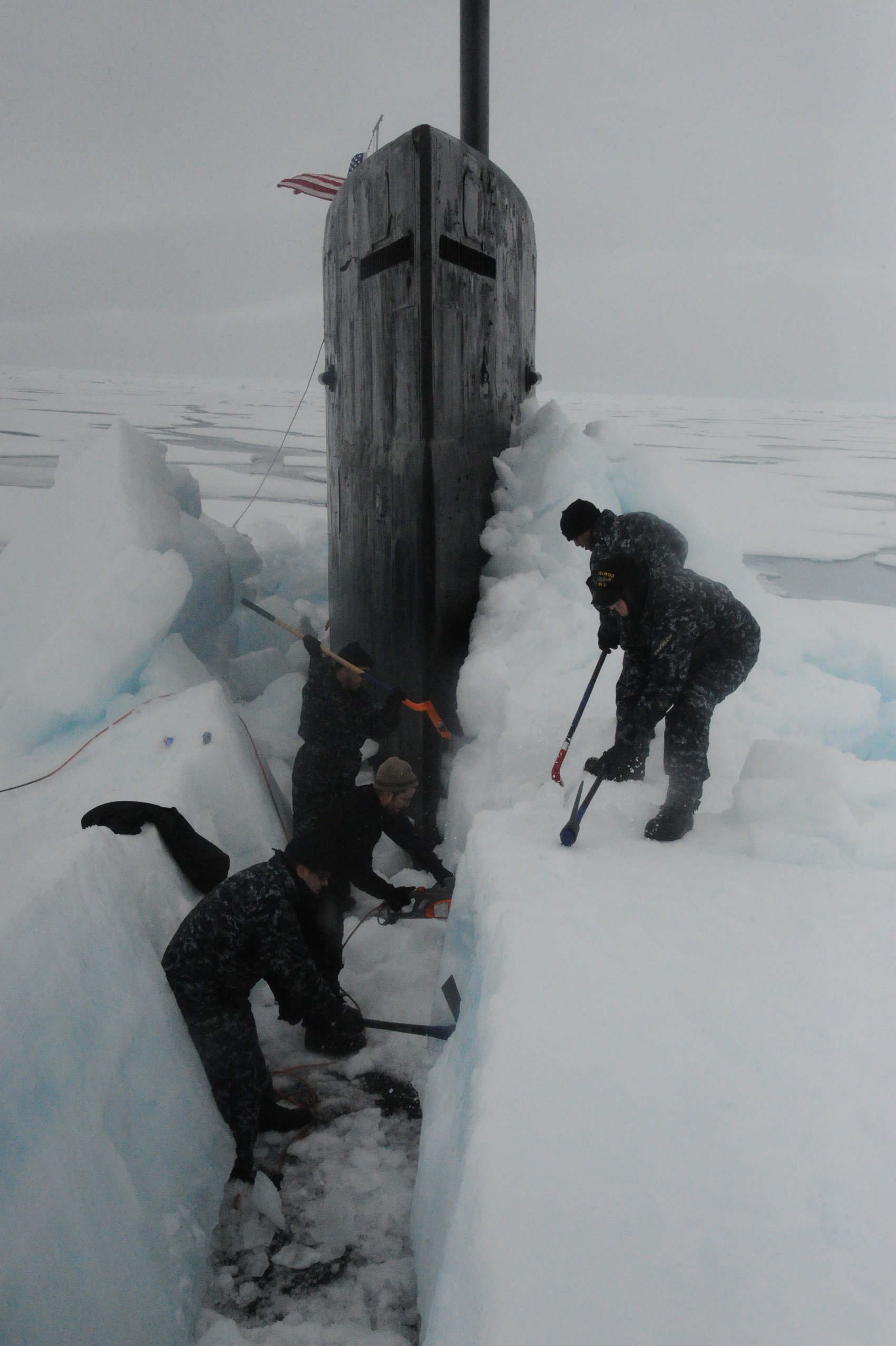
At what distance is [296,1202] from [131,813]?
149 cm

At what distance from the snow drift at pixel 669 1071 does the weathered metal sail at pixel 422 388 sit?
133 cm

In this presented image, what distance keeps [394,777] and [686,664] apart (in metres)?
1.30

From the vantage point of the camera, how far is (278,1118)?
Answer: 2.83 m

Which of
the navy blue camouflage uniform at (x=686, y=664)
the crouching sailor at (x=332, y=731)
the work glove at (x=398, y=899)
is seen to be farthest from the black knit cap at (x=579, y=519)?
the work glove at (x=398, y=899)

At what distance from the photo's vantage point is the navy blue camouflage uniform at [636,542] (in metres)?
3.15

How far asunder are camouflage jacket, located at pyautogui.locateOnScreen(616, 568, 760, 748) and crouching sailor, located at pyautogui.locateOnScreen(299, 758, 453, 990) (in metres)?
0.99

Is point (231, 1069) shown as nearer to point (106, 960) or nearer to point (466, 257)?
point (106, 960)

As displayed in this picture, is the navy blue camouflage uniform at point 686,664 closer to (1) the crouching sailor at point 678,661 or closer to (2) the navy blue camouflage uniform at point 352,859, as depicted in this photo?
(1) the crouching sailor at point 678,661

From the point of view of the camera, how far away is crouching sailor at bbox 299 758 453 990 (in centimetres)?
330

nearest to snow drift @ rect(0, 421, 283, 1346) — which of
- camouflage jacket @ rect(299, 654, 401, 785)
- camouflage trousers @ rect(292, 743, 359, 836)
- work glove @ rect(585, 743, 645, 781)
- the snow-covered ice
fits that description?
the snow-covered ice

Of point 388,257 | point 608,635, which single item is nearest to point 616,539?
point 608,635

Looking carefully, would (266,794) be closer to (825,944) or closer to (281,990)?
(281,990)

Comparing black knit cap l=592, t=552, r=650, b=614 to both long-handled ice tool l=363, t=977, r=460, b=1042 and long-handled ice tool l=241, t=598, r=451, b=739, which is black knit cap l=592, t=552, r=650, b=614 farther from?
long-handled ice tool l=241, t=598, r=451, b=739

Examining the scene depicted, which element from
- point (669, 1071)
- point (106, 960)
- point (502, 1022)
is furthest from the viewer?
point (106, 960)
